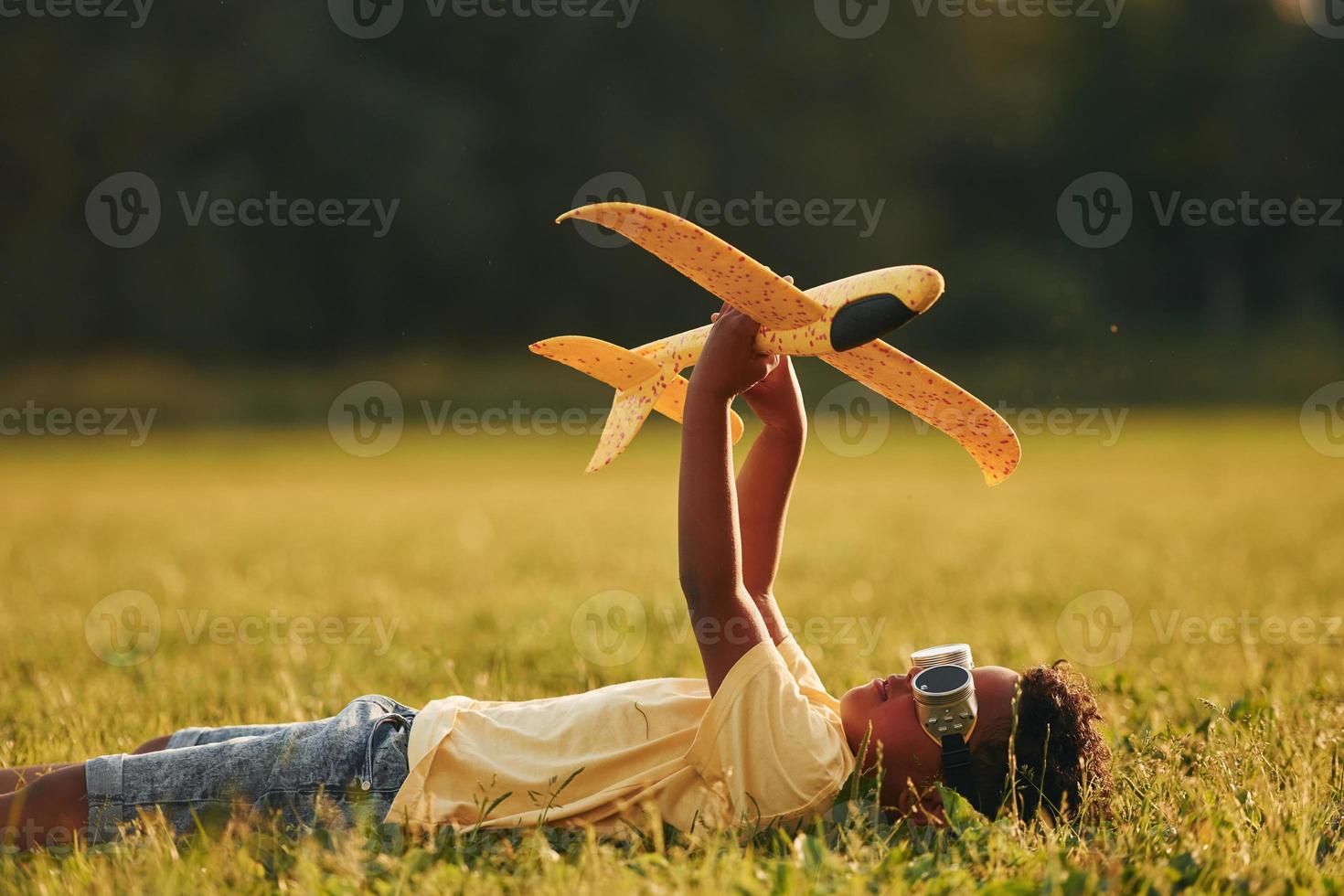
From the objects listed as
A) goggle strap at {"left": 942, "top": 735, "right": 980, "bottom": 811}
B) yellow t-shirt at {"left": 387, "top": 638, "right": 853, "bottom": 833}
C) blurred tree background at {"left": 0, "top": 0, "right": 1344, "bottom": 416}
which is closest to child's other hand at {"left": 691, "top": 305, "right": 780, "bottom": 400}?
yellow t-shirt at {"left": 387, "top": 638, "right": 853, "bottom": 833}

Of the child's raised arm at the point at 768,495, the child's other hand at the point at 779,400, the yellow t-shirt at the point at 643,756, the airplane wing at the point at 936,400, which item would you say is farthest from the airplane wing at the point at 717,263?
the yellow t-shirt at the point at 643,756

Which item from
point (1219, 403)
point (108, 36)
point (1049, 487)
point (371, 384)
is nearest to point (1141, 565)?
point (1049, 487)

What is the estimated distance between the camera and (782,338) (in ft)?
7.68

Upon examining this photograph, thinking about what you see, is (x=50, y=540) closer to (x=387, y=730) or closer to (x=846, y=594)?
(x=846, y=594)

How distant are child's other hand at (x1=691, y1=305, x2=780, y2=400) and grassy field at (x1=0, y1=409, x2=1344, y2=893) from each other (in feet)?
2.74

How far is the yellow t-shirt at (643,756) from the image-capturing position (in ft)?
7.76

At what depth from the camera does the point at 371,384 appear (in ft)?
70.3

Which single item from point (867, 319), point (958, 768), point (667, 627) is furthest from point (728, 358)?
point (667, 627)

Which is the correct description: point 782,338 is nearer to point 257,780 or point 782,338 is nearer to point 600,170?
point 257,780

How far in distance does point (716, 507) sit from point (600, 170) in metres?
23.7

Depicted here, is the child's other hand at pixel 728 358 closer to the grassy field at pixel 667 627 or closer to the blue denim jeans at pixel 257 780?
the grassy field at pixel 667 627

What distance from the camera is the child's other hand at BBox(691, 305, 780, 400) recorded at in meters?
2.33

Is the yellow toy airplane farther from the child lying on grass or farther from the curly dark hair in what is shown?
the curly dark hair

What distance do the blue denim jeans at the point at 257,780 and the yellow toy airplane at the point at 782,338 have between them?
75 centimetres
